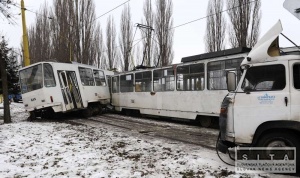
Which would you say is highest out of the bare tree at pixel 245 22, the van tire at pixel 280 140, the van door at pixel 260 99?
the bare tree at pixel 245 22

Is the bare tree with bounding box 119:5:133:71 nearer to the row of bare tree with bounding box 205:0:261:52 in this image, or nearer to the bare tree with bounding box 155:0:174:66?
the bare tree with bounding box 155:0:174:66

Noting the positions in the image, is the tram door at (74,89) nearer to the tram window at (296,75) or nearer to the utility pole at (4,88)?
the utility pole at (4,88)

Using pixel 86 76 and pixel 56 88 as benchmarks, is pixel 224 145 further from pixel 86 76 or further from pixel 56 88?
pixel 86 76

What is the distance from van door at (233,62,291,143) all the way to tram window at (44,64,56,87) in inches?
425

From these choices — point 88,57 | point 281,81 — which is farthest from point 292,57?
point 88,57

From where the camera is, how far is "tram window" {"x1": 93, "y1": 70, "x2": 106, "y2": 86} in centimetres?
1784

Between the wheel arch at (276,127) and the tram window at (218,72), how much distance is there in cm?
509

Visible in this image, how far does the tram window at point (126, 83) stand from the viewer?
55.8ft

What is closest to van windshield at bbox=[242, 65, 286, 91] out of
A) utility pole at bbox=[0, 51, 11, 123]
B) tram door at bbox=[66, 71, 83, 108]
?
utility pole at bbox=[0, 51, 11, 123]

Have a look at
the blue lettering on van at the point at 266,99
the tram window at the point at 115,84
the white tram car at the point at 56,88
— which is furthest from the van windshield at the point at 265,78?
the tram window at the point at 115,84

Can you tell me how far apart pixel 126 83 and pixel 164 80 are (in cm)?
394

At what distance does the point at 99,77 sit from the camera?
18.2 metres

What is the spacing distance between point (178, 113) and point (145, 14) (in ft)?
52.4

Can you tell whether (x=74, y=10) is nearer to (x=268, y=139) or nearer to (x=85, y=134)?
(x=85, y=134)
